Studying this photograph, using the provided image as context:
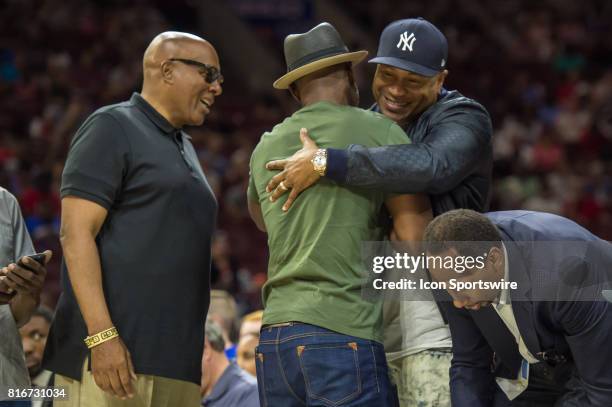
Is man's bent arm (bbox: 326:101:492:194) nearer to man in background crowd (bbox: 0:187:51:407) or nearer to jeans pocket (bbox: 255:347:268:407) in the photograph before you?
jeans pocket (bbox: 255:347:268:407)

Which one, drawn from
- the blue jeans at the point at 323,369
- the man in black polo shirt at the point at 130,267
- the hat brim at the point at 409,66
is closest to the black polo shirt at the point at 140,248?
the man in black polo shirt at the point at 130,267

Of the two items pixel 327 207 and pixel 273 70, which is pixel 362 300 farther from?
pixel 273 70

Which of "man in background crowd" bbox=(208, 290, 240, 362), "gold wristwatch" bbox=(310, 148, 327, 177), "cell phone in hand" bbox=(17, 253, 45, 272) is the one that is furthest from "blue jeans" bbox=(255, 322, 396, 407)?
"man in background crowd" bbox=(208, 290, 240, 362)

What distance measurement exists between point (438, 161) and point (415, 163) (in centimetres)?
9

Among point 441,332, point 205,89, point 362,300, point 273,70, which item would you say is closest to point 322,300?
point 362,300

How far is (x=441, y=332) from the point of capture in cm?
337

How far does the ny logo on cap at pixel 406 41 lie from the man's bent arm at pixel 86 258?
3.85ft

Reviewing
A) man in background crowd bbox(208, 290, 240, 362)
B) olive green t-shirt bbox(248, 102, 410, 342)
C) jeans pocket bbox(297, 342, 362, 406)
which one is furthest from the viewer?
man in background crowd bbox(208, 290, 240, 362)

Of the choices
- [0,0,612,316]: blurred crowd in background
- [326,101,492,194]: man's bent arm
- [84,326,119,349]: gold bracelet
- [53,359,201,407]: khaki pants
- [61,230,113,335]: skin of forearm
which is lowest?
[53,359,201,407]: khaki pants

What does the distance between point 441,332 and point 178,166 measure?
106 centimetres

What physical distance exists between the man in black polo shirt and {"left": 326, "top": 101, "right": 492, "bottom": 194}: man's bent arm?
0.60 m

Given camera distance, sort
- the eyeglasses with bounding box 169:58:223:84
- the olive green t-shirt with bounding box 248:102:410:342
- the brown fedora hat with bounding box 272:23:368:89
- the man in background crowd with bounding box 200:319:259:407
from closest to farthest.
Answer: the olive green t-shirt with bounding box 248:102:410:342, the brown fedora hat with bounding box 272:23:368:89, the eyeglasses with bounding box 169:58:223:84, the man in background crowd with bounding box 200:319:259:407

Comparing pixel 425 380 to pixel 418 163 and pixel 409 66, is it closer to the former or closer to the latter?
pixel 418 163

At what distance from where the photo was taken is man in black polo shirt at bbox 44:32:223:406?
3.17 metres
